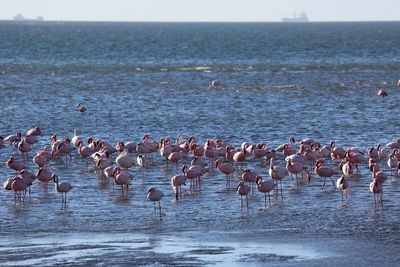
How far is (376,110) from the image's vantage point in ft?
115

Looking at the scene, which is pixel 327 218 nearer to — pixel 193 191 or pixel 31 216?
pixel 193 191

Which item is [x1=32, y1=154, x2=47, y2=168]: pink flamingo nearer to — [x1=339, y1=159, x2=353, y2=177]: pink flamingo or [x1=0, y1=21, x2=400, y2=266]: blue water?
[x1=0, y1=21, x2=400, y2=266]: blue water

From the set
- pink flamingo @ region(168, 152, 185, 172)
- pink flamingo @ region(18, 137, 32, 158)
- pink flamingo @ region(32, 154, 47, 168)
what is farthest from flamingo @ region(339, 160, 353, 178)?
pink flamingo @ region(18, 137, 32, 158)

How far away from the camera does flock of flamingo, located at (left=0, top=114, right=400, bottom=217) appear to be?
18.5 metres

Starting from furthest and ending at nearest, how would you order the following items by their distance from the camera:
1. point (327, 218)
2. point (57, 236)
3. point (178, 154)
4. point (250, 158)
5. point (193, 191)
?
point (250, 158), point (178, 154), point (193, 191), point (327, 218), point (57, 236)

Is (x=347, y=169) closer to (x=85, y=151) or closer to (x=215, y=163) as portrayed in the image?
(x=215, y=163)

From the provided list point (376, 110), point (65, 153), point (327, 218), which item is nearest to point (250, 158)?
point (65, 153)

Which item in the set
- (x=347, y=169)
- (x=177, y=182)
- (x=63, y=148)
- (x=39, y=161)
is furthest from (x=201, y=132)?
(x=177, y=182)

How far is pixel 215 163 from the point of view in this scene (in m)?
22.4

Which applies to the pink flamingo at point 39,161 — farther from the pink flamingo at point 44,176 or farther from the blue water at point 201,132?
the pink flamingo at point 44,176

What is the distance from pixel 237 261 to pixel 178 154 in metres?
8.31

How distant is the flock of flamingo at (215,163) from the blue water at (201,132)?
309mm

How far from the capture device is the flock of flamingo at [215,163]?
18.5 metres

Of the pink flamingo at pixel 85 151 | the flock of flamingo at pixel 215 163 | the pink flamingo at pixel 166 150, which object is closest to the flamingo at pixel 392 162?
the flock of flamingo at pixel 215 163
